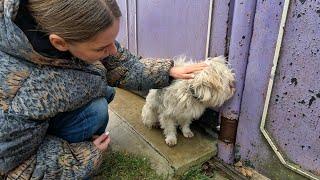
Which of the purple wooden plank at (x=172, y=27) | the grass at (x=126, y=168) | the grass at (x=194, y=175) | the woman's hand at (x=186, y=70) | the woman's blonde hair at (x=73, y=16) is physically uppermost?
the woman's blonde hair at (x=73, y=16)

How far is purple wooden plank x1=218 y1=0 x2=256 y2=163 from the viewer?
2.05m

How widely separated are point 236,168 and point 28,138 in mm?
1529

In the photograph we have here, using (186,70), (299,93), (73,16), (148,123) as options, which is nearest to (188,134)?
(148,123)

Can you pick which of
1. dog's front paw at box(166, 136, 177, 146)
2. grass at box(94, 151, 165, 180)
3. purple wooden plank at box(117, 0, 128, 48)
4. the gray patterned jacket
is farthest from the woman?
purple wooden plank at box(117, 0, 128, 48)

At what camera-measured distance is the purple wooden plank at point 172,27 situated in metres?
2.46

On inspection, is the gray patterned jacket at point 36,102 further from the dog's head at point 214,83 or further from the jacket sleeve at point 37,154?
the dog's head at point 214,83

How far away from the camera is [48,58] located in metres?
1.64

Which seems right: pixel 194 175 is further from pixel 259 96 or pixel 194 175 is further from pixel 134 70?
pixel 134 70

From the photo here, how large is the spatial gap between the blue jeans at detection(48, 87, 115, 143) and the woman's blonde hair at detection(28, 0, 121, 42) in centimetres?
64

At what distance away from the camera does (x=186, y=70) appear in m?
2.30

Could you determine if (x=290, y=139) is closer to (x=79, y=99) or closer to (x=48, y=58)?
(x=79, y=99)

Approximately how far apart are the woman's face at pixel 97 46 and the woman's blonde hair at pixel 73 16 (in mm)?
32

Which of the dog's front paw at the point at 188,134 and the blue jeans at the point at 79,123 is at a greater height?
the blue jeans at the point at 79,123

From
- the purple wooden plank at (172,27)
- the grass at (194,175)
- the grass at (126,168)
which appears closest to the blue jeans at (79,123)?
the grass at (126,168)
